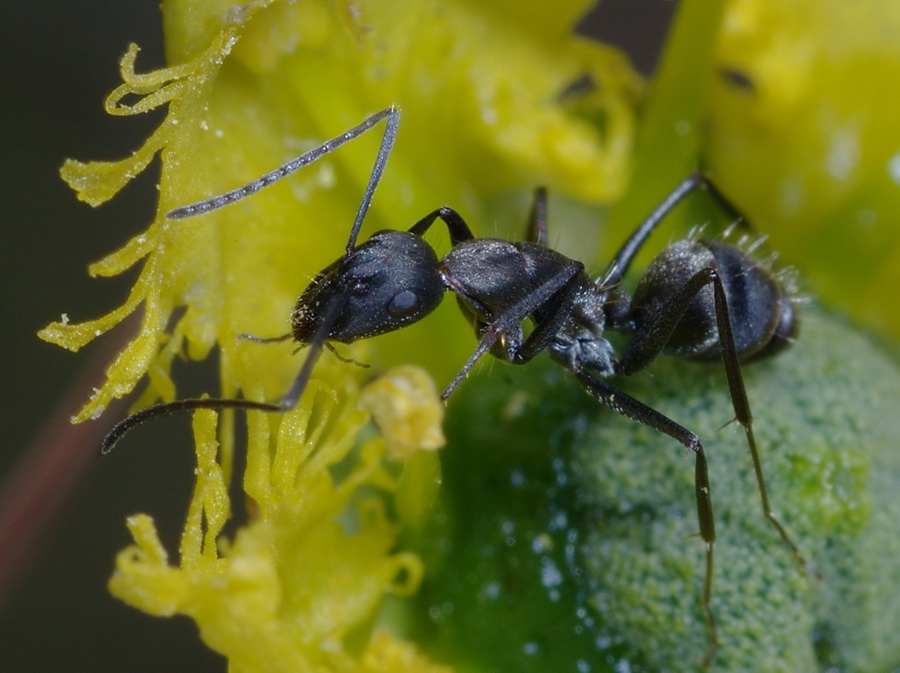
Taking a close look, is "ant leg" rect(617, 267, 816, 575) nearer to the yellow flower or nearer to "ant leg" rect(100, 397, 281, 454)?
the yellow flower

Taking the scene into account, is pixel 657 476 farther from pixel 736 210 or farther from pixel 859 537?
pixel 736 210

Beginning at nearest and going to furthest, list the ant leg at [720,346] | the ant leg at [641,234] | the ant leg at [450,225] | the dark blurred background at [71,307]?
the ant leg at [720,346] < the ant leg at [450,225] < the ant leg at [641,234] < the dark blurred background at [71,307]

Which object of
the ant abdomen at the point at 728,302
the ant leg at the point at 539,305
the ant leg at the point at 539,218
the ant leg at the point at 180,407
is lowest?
the ant leg at the point at 180,407

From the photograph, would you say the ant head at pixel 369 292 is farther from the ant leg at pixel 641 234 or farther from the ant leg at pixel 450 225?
the ant leg at pixel 641 234

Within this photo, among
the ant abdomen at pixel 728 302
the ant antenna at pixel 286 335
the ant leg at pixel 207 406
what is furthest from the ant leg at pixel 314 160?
the ant abdomen at pixel 728 302

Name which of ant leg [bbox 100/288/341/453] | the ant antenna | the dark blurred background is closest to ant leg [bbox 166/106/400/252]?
the ant antenna

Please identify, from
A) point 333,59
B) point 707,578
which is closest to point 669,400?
point 707,578
